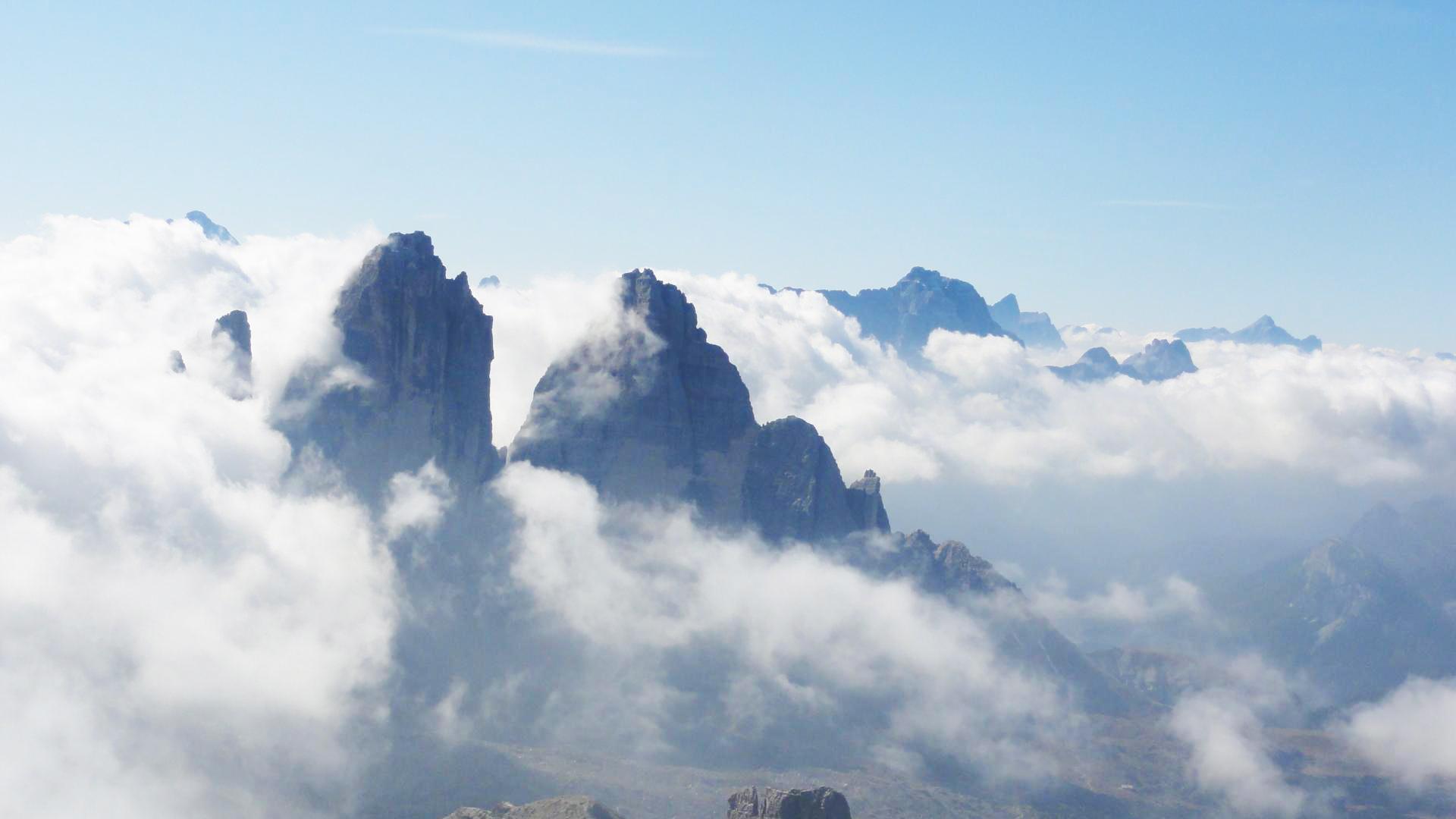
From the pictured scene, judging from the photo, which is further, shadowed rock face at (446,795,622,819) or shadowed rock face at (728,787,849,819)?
shadowed rock face at (446,795,622,819)

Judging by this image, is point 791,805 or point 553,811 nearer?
point 791,805

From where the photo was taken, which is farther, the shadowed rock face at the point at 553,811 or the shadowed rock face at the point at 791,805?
the shadowed rock face at the point at 553,811

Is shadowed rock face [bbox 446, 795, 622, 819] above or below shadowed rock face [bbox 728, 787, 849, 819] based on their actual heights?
below

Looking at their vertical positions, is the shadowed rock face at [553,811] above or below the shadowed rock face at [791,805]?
below

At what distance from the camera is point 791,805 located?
5566 inches

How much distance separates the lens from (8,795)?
17100cm

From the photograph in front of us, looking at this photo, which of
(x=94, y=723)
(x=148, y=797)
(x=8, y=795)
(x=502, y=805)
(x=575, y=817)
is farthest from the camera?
(x=94, y=723)

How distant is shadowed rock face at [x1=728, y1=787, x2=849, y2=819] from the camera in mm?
141125

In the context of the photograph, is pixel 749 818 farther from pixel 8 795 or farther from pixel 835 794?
pixel 8 795

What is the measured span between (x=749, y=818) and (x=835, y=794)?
1008cm

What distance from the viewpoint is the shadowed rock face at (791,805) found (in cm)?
14112

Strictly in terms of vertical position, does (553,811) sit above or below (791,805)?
below

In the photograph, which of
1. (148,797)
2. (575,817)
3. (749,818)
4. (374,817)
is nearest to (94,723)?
(148,797)

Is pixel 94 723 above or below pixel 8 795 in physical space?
above
